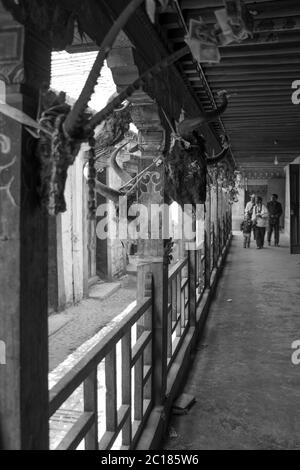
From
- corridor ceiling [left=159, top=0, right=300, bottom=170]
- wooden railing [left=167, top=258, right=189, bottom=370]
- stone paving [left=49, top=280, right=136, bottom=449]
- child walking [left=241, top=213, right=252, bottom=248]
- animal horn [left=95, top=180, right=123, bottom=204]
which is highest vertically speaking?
corridor ceiling [left=159, top=0, right=300, bottom=170]

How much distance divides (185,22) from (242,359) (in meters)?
3.34

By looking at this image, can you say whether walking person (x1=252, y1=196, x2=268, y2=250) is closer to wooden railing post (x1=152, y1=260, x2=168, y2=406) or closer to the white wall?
the white wall

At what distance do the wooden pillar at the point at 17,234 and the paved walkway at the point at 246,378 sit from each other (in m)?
2.09

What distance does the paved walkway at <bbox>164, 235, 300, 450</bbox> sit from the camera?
3.25m

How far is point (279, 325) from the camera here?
5.89 metres

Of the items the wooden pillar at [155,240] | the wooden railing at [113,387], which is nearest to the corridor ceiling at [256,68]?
the wooden pillar at [155,240]

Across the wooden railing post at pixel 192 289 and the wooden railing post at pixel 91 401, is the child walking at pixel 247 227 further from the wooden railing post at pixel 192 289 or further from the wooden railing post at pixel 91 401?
the wooden railing post at pixel 91 401

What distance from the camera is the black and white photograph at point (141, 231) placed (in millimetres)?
1345

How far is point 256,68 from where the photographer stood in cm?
418

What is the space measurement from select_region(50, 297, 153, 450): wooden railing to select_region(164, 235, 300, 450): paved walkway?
20.4 inches

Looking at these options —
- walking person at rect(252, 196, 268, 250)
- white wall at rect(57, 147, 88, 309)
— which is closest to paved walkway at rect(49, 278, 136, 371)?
white wall at rect(57, 147, 88, 309)

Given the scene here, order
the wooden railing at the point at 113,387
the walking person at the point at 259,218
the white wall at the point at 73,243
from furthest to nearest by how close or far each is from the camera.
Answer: the walking person at the point at 259,218
the white wall at the point at 73,243
the wooden railing at the point at 113,387

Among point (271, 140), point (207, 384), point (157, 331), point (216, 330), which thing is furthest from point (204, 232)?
point (157, 331)

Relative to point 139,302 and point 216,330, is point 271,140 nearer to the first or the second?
point 216,330
